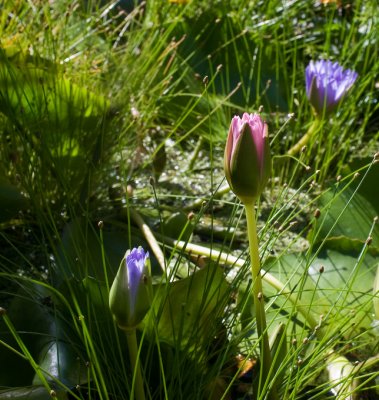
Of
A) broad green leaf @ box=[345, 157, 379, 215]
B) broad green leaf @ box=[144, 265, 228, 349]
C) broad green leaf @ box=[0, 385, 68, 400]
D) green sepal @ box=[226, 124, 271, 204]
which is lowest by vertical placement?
broad green leaf @ box=[0, 385, 68, 400]

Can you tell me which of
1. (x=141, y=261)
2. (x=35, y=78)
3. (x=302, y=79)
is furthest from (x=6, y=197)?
(x=302, y=79)

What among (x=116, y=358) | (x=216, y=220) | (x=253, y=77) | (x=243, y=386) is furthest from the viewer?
(x=253, y=77)

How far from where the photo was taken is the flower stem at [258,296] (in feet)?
2.41

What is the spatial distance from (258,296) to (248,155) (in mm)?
138

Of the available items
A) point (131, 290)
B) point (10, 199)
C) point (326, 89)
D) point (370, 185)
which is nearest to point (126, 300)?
point (131, 290)

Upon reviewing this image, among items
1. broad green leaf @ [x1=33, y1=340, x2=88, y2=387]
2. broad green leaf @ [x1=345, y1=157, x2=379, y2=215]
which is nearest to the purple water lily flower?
broad green leaf @ [x1=345, y1=157, x2=379, y2=215]

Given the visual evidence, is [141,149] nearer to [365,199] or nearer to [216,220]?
[216,220]

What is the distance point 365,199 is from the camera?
110 cm

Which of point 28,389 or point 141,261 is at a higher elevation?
point 141,261

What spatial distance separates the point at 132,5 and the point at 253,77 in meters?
0.41

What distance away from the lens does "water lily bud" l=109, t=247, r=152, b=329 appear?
655 mm

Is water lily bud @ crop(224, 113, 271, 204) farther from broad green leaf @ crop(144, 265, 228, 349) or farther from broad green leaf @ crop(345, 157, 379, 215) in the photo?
broad green leaf @ crop(345, 157, 379, 215)

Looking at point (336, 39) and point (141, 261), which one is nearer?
point (141, 261)

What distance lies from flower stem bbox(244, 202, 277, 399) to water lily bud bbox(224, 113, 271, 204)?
31 mm
